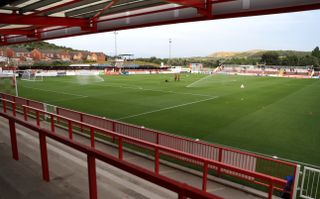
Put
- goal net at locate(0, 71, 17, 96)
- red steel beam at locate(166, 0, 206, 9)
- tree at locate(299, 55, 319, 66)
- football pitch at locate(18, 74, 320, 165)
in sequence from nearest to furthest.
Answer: red steel beam at locate(166, 0, 206, 9), football pitch at locate(18, 74, 320, 165), goal net at locate(0, 71, 17, 96), tree at locate(299, 55, 319, 66)

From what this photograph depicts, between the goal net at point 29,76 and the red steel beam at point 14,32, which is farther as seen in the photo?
the goal net at point 29,76

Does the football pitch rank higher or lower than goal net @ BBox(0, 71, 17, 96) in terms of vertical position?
lower

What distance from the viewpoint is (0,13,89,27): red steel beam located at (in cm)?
956

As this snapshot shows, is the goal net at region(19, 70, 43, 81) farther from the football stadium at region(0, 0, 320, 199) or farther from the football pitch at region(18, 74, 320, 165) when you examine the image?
the football stadium at region(0, 0, 320, 199)

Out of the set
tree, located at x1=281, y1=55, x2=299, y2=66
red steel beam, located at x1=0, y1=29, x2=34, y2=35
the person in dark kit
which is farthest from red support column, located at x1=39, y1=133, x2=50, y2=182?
tree, located at x1=281, y1=55, x2=299, y2=66

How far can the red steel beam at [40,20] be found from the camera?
956 centimetres

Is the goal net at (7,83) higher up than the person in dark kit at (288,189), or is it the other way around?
the goal net at (7,83)

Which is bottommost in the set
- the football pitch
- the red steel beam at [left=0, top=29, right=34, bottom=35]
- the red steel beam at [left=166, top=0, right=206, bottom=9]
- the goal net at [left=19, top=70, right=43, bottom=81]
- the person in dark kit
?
the football pitch

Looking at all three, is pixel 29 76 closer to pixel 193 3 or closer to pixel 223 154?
pixel 193 3

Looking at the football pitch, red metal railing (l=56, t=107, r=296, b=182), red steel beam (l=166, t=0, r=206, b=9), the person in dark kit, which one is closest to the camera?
the person in dark kit

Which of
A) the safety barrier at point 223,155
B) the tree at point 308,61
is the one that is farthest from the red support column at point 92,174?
the tree at point 308,61

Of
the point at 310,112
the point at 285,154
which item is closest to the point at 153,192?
the point at 285,154

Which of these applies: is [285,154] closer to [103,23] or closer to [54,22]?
[103,23]

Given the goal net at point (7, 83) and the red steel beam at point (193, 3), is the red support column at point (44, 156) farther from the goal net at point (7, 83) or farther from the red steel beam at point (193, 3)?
the goal net at point (7, 83)
